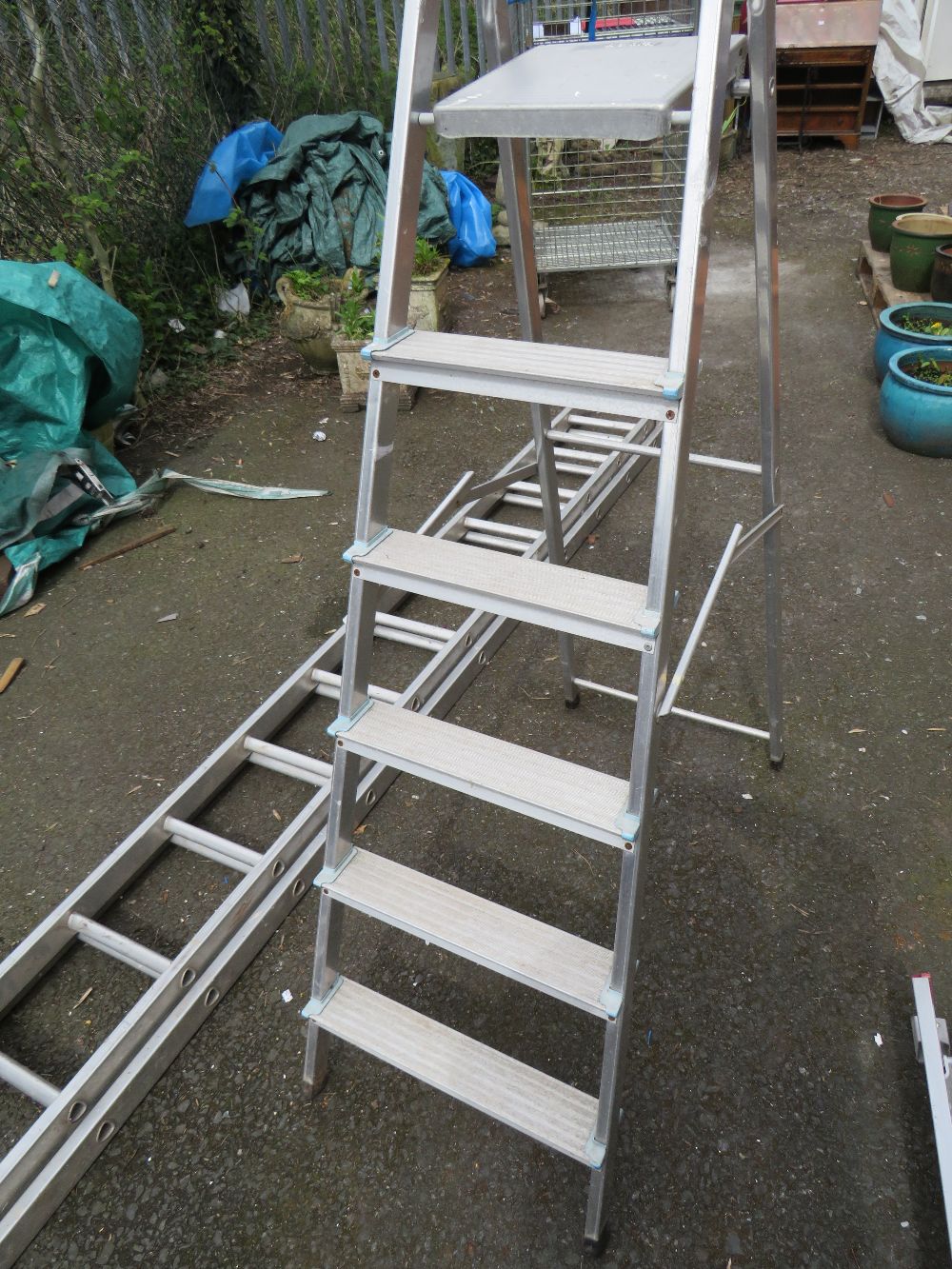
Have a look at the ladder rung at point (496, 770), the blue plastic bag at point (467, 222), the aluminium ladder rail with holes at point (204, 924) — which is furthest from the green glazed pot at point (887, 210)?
the ladder rung at point (496, 770)

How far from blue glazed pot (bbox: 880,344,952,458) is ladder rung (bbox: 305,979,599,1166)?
3.61 metres

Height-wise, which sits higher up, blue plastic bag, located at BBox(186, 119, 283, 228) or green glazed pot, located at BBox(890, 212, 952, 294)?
blue plastic bag, located at BBox(186, 119, 283, 228)

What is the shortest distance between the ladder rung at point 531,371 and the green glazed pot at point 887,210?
511 cm

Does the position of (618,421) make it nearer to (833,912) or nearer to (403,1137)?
(833,912)

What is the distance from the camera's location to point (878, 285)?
525 cm

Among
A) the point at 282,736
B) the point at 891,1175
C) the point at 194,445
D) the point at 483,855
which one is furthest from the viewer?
the point at 194,445

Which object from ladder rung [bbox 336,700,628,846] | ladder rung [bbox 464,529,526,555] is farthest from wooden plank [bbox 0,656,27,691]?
ladder rung [bbox 336,700,628,846]

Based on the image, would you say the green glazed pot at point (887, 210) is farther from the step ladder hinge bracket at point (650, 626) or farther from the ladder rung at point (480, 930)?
the ladder rung at point (480, 930)

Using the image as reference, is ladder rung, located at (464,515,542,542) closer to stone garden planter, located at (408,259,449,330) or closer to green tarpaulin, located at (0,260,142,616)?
green tarpaulin, located at (0,260,142,616)

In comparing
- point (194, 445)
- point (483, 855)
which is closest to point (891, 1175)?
point (483, 855)

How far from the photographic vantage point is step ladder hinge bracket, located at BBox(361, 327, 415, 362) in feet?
5.06

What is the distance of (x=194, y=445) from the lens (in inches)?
191

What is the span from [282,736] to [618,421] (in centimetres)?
257

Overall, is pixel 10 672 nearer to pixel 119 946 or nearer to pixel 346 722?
pixel 119 946
